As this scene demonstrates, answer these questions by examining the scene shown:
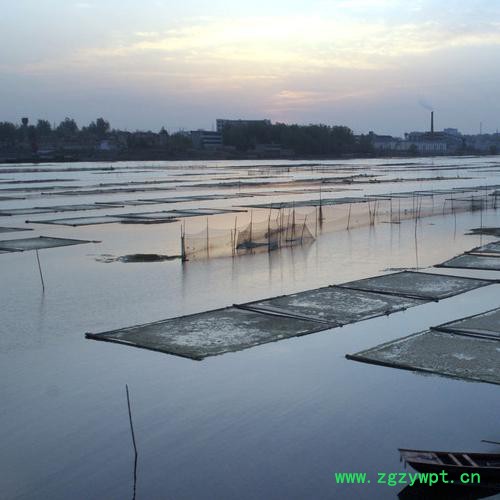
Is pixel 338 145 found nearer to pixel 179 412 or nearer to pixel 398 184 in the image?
pixel 398 184

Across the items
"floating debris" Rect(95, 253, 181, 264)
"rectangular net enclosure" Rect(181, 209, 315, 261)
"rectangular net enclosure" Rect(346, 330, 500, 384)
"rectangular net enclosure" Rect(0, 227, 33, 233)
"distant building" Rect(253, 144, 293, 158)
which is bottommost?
"rectangular net enclosure" Rect(346, 330, 500, 384)

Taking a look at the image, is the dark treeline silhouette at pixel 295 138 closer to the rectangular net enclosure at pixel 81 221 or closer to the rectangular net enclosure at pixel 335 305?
the rectangular net enclosure at pixel 81 221

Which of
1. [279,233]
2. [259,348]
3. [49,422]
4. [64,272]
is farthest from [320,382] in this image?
[279,233]

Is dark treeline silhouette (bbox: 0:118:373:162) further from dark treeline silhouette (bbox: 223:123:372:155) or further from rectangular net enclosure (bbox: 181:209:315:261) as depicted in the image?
rectangular net enclosure (bbox: 181:209:315:261)

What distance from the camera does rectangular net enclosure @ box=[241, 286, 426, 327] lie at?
9.45 meters

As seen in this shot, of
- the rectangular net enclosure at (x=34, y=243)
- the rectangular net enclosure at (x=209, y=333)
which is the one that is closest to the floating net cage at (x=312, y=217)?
the rectangular net enclosure at (x=34, y=243)

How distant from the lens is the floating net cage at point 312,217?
15430mm

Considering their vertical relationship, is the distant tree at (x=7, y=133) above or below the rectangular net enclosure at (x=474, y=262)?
above

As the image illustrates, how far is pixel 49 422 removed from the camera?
6.12m

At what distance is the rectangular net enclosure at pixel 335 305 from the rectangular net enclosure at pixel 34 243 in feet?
22.8

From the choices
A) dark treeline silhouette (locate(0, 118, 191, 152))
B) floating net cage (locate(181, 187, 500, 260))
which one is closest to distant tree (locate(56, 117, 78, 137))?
dark treeline silhouette (locate(0, 118, 191, 152))

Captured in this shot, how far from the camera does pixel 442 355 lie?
25.2 feet

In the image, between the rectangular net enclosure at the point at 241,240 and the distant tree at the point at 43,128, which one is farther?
the distant tree at the point at 43,128

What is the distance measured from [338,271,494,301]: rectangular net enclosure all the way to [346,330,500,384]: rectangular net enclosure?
222cm
